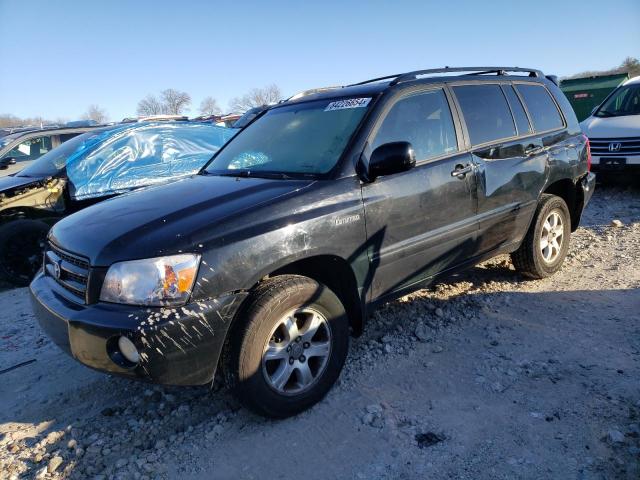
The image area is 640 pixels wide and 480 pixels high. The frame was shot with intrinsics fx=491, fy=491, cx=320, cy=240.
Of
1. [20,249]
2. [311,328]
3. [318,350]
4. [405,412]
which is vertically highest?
[20,249]

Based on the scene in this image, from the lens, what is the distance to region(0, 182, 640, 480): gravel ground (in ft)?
7.91

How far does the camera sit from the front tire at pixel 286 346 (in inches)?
100.0

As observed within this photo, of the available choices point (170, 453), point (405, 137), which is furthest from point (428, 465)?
point (405, 137)

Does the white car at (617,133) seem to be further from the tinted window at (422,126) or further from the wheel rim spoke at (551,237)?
the tinted window at (422,126)

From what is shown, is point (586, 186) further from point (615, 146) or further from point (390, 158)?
point (615, 146)

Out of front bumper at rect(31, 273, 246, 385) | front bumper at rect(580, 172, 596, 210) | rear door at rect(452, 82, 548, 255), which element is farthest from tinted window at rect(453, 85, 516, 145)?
front bumper at rect(31, 273, 246, 385)

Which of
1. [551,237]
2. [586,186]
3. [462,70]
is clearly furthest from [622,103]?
[462,70]

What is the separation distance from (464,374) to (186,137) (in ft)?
17.6

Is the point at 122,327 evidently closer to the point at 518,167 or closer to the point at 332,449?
the point at 332,449

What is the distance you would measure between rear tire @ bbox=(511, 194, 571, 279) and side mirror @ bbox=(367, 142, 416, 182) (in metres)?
1.99

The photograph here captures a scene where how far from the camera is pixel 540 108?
14.9 feet

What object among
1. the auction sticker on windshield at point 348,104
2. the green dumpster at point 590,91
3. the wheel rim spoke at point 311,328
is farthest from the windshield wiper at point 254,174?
the green dumpster at point 590,91

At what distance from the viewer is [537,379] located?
302 cm

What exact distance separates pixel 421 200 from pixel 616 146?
6267mm
